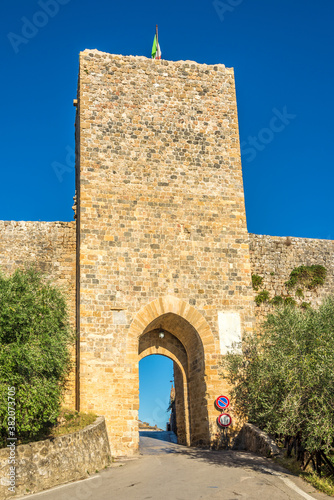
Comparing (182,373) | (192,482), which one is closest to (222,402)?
(182,373)

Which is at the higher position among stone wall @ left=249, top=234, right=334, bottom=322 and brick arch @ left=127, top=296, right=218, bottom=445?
stone wall @ left=249, top=234, right=334, bottom=322

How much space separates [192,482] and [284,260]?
10.5 m

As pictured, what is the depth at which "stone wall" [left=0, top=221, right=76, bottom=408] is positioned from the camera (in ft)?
53.3

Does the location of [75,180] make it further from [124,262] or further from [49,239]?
[124,262]

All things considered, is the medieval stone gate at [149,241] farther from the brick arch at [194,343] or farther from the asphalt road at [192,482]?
the asphalt road at [192,482]

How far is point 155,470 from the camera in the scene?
1132cm

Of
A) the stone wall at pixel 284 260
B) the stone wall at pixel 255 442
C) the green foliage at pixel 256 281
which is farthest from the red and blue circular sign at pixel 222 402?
the green foliage at pixel 256 281

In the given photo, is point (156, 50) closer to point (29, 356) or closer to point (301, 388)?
point (29, 356)

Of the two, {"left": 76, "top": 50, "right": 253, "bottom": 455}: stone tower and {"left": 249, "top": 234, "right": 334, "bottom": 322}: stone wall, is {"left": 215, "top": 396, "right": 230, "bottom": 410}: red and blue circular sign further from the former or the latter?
{"left": 249, "top": 234, "right": 334, "bottom": 322}: stone wall

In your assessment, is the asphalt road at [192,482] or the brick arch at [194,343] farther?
the brick arch at [194,343]

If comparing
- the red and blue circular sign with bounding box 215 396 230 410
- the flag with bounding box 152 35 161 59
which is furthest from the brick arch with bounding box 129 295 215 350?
the flag with bounding box 152 35 161 59

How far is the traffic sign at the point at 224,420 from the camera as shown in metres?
14.5

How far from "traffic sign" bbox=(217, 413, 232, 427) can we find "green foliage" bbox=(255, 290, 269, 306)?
4.68m

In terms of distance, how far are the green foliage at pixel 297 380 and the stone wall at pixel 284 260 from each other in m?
4.30
